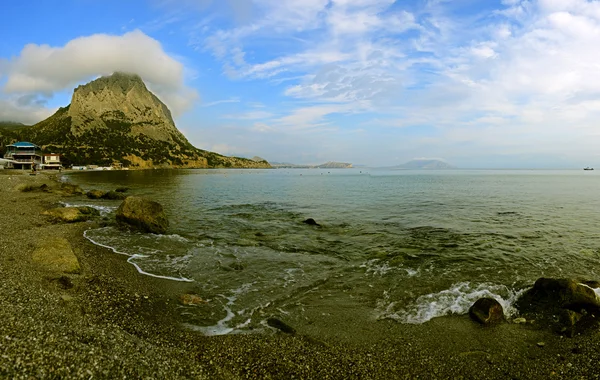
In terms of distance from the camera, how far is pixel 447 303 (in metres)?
12.9

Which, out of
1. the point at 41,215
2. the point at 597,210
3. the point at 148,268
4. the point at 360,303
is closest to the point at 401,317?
the point at 360,303

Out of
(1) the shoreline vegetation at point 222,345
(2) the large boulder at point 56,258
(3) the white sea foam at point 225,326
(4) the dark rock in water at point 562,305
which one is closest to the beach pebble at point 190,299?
(1) the shoreline vegetation at point 222,345

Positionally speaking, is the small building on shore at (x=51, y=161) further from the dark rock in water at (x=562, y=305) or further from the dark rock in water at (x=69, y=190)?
the dark rock in water at (x=562, y=305)

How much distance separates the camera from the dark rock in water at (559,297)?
458 inches

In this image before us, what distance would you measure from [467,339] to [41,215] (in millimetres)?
33011

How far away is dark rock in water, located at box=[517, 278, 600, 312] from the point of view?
38.2 ft

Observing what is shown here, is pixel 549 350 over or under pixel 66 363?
under

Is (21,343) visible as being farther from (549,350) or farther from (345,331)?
(549,350)

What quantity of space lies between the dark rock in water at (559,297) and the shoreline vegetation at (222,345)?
1.67 m

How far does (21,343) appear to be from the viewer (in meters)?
7.05

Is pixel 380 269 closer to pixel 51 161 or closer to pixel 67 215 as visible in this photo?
pixel 67 215

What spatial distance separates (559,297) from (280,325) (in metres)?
11.1

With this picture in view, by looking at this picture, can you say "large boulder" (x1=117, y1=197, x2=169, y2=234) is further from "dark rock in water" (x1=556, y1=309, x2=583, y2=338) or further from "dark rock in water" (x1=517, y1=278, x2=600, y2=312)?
"dark rock in water" (x1=556, y1=309, x2=583, y2=338)

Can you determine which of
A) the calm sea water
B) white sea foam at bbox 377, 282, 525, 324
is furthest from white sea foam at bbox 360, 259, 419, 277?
white sea foam at bbox 377, 282, 525, 324
